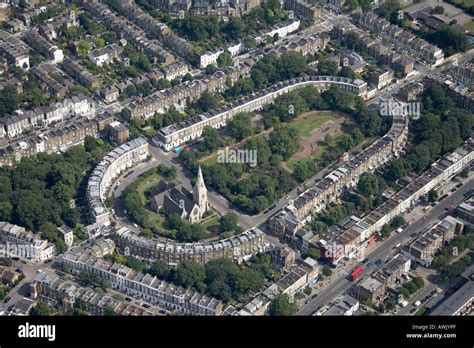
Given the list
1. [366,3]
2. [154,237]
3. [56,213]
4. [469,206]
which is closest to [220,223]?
[154,237]

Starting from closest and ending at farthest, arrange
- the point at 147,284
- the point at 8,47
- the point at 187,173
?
the point at 147,284, the point at 187,173, the point at 8,47

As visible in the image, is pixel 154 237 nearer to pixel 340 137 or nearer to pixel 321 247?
pixel 321 247

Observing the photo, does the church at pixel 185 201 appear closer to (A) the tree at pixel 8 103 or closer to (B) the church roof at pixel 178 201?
(B) the church roof at pixel 178 201

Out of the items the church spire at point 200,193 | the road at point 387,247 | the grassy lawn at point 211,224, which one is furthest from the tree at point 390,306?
the church spire at point 200,193

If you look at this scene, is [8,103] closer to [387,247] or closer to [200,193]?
[200,193]

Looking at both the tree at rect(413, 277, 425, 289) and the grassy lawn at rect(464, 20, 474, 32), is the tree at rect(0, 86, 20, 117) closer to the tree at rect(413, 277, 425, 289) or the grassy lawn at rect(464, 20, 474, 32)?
the tree at rect(413, 277, 425, 289)

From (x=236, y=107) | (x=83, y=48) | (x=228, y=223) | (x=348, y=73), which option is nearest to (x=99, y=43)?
(x=83, y=48)

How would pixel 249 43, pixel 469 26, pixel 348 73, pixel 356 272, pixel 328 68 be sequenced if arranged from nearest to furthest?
pixel 356 272
pixel 348 73
pixel 328 68
pixel 249 43
pixel 469 26
